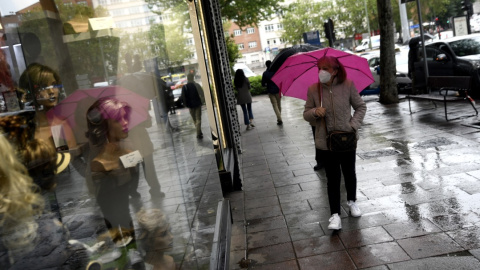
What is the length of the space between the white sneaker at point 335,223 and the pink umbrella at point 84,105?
2830mm

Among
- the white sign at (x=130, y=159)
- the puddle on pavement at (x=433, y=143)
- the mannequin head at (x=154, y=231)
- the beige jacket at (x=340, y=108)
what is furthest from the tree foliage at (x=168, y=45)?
the puddle on pavement at (x=433, y=143)

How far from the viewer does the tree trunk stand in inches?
551

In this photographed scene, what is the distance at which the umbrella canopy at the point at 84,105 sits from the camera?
1.86 meters

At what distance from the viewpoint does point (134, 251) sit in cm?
236

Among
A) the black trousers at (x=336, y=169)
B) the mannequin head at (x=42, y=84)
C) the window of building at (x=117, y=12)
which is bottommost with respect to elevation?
the black trousers at (x=336, y=169)

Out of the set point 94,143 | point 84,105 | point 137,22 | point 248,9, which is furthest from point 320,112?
point 248,9

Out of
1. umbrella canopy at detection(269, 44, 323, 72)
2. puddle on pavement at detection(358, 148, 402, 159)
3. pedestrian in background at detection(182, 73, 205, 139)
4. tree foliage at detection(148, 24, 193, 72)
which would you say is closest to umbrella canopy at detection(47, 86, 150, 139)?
tree foliage at detection(148, 24, 193, 72)

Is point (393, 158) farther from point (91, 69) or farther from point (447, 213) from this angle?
point (91, 69)

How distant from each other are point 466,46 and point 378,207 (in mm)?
10467

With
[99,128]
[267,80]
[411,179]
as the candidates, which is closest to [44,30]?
[99,128]

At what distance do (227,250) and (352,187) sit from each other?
1.59 meters

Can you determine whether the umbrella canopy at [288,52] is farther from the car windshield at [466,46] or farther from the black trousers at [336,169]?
the car windshield at [466,46]

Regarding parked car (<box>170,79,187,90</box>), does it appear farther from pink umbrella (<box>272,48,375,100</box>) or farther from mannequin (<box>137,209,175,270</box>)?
pink umbrella (<box>272,48,375,100</box>)

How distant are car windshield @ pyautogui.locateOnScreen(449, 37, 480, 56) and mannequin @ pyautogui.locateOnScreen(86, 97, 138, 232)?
13553mm
